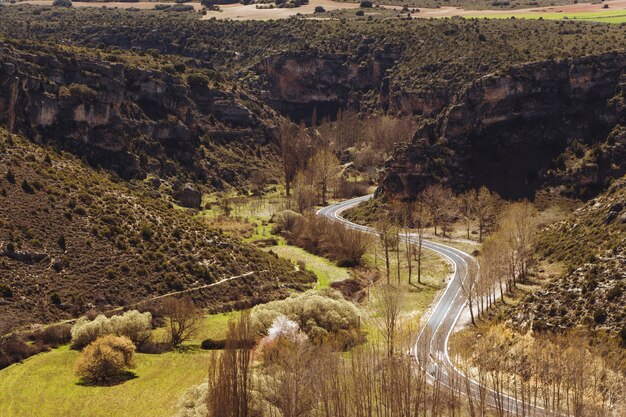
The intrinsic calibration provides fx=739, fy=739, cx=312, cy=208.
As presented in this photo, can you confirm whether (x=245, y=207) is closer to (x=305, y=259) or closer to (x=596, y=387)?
(x=305, y=259)

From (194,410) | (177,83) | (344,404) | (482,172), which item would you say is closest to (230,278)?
(194,410)

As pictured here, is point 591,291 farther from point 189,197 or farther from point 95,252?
point 189,197

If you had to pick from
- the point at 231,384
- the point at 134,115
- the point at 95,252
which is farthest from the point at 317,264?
the point at 134,115

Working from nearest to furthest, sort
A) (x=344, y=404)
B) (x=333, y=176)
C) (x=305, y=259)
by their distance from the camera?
(x=344, y=404), (x=305, y=259), (x=333, y=176)

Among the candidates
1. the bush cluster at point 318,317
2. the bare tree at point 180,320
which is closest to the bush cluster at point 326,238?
the bush cluster at point 318,317

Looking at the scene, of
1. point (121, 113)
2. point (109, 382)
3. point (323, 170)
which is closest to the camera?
point (109, 382)

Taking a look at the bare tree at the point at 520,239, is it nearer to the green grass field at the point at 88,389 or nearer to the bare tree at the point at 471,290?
the bare tree at the point at 471,290
